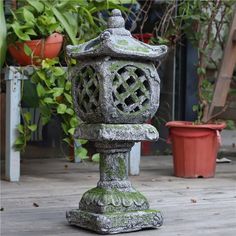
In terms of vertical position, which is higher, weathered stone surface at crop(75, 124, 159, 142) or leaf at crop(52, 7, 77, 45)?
leaf at crop(52, 7, 77, 45)

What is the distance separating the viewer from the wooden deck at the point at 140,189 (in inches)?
112

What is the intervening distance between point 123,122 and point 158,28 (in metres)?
2.45

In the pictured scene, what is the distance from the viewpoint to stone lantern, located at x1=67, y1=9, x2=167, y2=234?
2.67 metres

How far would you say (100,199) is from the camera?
2760 mm

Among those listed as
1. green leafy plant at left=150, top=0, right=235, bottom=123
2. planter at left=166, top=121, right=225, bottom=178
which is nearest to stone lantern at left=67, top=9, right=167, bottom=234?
planter at left=166, top=121, right=225, bottom=178

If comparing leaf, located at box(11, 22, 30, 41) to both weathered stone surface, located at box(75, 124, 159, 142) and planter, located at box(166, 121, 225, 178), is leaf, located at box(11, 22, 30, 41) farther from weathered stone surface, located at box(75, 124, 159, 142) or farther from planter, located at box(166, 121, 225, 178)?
weathered stone surface, located at box(75, 124, 159, 142)

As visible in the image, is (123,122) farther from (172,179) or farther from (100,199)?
(172,179)

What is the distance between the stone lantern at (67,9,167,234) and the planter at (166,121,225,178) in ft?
5.08

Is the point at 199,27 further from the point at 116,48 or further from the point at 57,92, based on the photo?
the point at 116,48

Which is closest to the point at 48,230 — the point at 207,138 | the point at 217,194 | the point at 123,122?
the point at 123,122

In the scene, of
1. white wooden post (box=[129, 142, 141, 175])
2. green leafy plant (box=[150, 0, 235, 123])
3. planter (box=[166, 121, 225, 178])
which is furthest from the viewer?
green leafy plant (box=[150, 0, 235, 123])

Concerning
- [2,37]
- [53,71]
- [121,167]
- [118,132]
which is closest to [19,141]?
[53,71]

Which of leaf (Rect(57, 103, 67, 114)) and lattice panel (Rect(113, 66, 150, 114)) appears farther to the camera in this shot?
leaf (Rect(57, 103, 67, 114))

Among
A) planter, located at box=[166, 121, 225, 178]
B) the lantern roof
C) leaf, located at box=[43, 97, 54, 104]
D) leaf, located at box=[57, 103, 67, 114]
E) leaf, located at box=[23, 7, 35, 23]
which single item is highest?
leaf, located at box=[23, 7, 35, 23]
